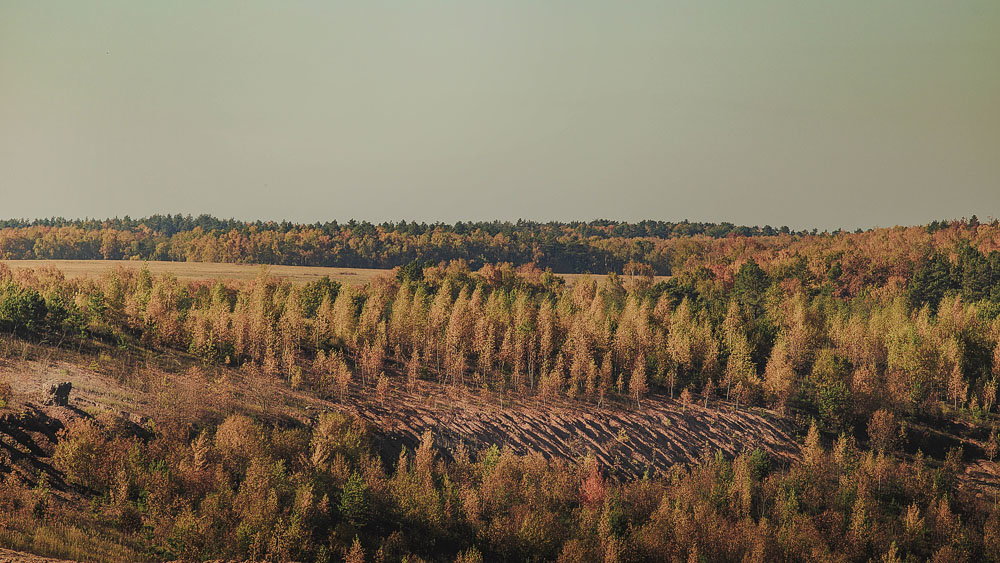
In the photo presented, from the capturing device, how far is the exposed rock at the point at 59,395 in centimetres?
7212

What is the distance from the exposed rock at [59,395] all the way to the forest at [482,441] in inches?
65.2

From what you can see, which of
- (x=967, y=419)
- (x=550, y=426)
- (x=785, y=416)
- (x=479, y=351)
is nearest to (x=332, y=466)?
(x=550, y=426)

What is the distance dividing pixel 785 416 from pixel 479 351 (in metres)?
44.7

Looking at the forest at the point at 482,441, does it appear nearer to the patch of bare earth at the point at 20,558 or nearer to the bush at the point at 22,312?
the bush at the point at 22,312

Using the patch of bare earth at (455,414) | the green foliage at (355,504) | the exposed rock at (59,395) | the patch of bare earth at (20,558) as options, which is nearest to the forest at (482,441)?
the green foliage at (355,504)

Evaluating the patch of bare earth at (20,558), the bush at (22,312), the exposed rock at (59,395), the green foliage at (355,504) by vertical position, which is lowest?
the green foliage at (355,504)

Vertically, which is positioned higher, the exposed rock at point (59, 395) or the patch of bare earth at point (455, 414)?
the exposed rock at point (59, 395)

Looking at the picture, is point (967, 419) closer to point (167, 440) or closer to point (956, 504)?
point (956, 504)

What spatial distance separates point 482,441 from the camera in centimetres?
8938

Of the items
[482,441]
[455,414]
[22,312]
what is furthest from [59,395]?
[482,441]

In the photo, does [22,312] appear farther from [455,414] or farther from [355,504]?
[355,504]

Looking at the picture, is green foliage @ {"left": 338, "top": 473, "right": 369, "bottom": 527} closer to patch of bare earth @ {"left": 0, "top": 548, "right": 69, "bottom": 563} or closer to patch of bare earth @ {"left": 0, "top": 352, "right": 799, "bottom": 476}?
patch of bare earth @ {"left": 0, "top": 352, "right": 799, "bottom": 476}

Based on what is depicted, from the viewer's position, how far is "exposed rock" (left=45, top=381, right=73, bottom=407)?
72.1m

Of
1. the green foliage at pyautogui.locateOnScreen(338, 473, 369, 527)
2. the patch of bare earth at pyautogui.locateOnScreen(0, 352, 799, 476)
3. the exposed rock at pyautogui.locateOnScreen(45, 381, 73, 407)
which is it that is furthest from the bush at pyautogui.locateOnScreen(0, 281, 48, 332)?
the green foliage at pyautogui.locateOnScreen(338, 473, 369, 527)
